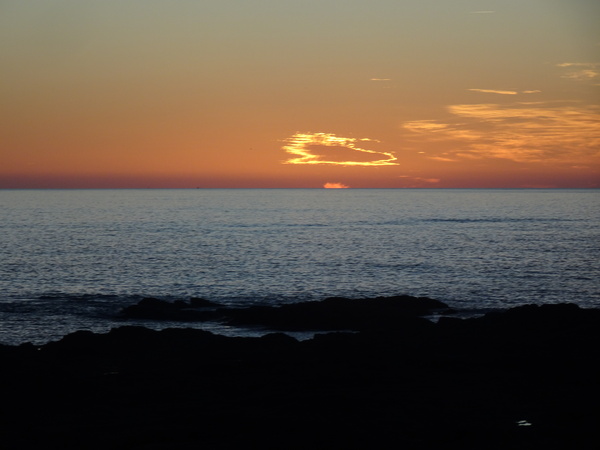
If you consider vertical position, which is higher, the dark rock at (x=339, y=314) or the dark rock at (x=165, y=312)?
the dark rock at (x=339, y=314)

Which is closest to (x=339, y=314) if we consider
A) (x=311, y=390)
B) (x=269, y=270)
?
(x=311, y=390)

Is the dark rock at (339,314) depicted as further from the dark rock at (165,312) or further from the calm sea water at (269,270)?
the calm sea water at (269,270)

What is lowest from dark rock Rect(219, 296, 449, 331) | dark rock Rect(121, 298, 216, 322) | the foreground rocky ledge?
dark rock Rect(121, 298, 216, 322)

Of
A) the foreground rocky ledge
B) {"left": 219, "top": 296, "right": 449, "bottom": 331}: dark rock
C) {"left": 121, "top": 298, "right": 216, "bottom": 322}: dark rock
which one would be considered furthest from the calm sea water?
the foreground rocky ledge

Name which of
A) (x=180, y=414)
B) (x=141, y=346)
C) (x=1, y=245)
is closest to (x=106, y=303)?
(x=141, y=346)

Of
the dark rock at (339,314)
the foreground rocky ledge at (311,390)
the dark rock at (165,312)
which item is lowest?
the dark rock at (165,312)

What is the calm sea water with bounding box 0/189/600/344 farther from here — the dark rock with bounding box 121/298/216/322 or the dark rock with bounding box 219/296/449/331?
the dark rock with bounding box 219/296/449/331

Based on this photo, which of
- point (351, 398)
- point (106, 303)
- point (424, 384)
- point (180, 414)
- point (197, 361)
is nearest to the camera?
point (180, 414)

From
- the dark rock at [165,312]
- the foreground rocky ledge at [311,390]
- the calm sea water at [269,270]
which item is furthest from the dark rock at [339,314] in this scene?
the foreground rocky ledge at [311,390]

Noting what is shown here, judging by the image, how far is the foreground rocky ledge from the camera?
67.2ft

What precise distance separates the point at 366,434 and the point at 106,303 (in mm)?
36072

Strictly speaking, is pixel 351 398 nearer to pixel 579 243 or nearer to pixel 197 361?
pixel 197 361

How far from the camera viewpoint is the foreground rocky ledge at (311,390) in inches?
806

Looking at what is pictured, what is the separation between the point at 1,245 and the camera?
9594 cm
